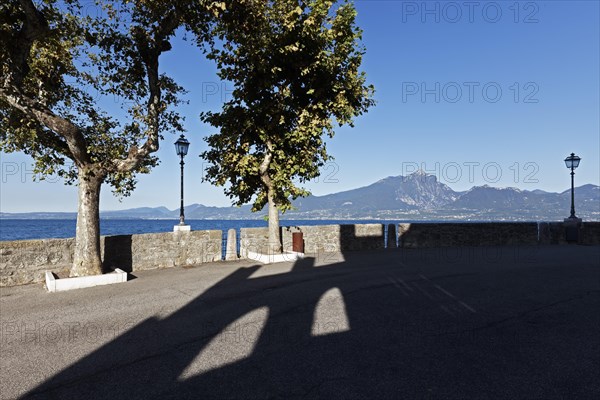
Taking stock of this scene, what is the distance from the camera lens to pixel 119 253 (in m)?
11.6

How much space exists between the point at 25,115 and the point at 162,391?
31.8 ft

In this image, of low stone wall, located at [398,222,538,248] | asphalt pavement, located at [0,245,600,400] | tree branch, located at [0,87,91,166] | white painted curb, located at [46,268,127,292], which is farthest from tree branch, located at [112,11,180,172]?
low stone wall, located at [398,222,538,248]

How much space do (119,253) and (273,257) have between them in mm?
5425

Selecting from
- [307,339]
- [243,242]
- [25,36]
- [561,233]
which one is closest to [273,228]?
[243,242]

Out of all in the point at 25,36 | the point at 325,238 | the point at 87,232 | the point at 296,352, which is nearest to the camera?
the point at 296,352

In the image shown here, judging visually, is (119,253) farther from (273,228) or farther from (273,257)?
(273,228)

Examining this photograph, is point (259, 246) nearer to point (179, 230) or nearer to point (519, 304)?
point (179, 230)

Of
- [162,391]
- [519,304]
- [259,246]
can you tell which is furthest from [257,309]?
[259,246]

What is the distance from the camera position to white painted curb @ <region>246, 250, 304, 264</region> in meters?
13.6

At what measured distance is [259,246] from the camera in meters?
15.5

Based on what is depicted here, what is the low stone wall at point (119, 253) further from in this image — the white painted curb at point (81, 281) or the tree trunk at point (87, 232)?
the tree trunk at point (87, 232)

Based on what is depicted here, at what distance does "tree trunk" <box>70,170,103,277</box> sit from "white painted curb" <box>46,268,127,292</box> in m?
0.35

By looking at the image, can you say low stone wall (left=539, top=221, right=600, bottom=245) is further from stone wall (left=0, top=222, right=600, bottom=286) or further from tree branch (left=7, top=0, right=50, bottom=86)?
tree branch (left=7, top=0, right=50, bottom=86)

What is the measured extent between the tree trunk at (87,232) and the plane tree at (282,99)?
5183mm
